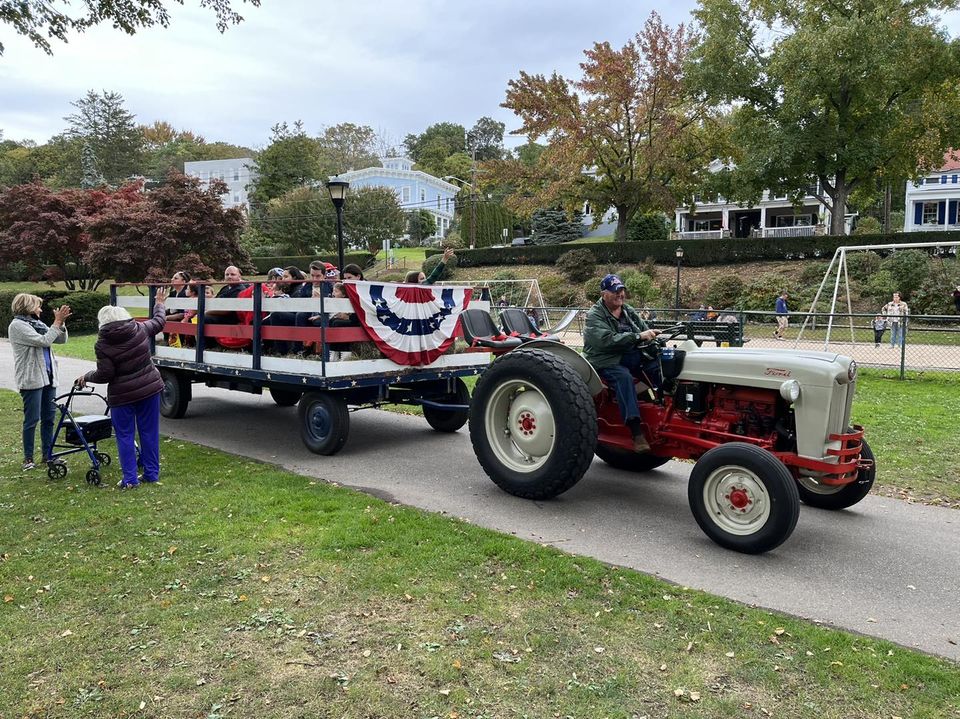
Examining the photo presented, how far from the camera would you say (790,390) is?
4.80 metres

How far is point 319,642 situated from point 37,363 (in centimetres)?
505

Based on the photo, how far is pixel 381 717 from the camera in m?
3.05

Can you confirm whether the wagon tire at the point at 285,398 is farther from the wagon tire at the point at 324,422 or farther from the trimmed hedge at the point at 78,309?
the trimmed hedge at the point at 78,309

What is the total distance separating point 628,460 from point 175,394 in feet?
21.6

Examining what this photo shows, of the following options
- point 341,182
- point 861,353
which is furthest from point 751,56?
point 341,182

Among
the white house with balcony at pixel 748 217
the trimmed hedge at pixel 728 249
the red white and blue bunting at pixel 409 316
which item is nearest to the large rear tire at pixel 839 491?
the red white and blue bunting at pixel 409 316

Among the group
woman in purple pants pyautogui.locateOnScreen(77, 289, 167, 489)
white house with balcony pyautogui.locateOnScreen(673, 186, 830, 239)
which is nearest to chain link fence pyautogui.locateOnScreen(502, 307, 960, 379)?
woman in purple pants pyautogui.locateOnScreen(77, 289, 167, 489)

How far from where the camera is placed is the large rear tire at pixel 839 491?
5453mm

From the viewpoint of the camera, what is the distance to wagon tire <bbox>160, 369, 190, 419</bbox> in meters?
9.95

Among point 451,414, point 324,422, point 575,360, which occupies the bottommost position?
point 451,414

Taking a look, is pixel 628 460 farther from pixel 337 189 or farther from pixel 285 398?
pixel 337 189

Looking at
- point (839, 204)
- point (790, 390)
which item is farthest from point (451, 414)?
point (839, 204)

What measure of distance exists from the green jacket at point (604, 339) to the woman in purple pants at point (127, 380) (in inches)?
158

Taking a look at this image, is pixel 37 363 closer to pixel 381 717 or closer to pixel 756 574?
pixel 381 717
